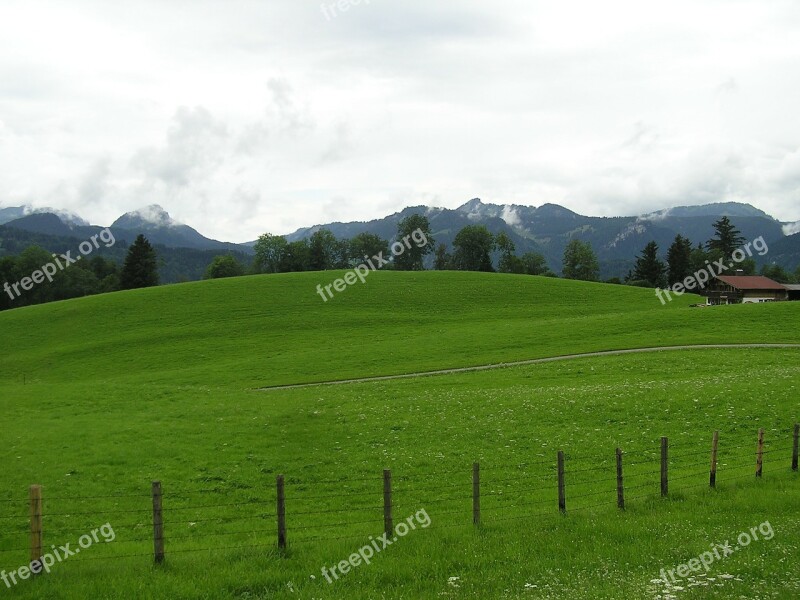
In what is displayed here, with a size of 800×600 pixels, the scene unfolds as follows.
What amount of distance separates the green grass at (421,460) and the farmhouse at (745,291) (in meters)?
51.2

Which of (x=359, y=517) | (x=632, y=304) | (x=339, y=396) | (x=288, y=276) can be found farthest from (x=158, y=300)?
(x=359, y=517)

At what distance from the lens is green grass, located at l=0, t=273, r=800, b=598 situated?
13367 millimetres

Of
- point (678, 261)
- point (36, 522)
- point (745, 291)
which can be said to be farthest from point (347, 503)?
point (678, 261)

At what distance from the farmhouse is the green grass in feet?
168

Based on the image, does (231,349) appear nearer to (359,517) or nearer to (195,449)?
(195,449)

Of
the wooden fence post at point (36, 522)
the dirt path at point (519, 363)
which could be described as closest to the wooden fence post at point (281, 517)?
the wooden fence post at point (36, 522)

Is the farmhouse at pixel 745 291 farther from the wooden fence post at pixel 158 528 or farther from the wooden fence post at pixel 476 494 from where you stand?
the wooden fence post at pixel 158 528

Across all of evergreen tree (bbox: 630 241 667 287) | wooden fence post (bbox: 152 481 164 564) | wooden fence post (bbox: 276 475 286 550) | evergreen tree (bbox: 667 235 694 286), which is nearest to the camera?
wooden fence post (bbox: 152 481 164 564)

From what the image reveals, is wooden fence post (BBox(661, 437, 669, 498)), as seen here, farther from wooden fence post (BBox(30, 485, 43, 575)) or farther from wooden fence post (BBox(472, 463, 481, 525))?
wooden fence post (BBox(30, 485, 43, 575))

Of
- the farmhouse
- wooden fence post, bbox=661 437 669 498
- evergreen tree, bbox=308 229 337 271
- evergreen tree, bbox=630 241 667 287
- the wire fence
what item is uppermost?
evergreen tree, bbox=308 229 337 271

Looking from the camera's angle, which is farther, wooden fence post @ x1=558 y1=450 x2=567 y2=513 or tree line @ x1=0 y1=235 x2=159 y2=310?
tree line @ x1=0 y1=235 x2=159 y2=310

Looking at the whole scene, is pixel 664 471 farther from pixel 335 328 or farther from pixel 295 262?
pixel 295 262

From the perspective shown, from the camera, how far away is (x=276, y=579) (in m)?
13.1

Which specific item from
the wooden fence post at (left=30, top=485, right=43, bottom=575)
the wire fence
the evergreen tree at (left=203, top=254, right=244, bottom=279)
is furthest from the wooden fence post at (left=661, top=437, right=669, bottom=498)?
the evergreen tree at (left=203, top=254, right=244, bottom=279)
